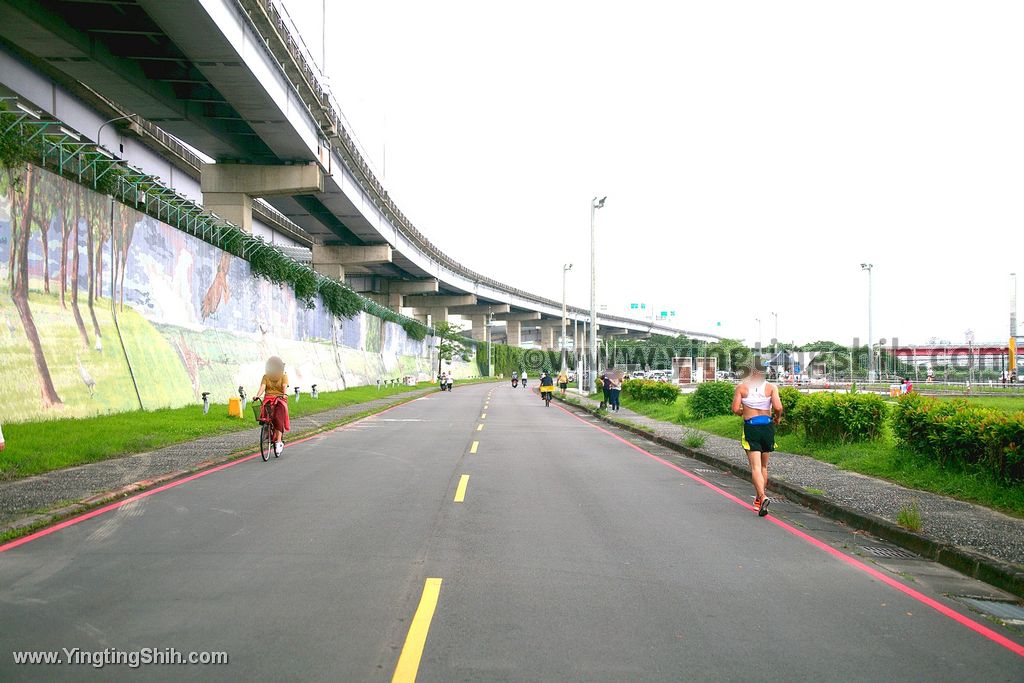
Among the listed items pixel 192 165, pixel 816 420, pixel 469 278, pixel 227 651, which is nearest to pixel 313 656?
pixel 227 651

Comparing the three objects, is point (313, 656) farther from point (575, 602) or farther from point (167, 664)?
point (575, 602)

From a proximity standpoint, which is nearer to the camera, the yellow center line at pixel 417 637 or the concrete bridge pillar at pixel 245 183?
the yellow center line at pixel 417 637

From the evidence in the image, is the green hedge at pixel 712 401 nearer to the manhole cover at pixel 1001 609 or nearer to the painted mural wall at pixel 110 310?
the painted mural wall at pixel 110 310

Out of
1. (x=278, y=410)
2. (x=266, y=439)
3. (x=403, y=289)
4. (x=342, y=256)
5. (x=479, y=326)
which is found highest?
(x=342, y=256)

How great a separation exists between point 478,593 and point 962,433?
8133 millimetres

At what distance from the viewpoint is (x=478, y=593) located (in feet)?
19.3

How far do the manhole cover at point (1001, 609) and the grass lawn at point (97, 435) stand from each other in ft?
37.1

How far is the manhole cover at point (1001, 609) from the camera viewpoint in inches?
224

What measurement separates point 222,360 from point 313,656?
25706mm

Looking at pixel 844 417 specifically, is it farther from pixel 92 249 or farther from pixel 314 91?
pixel 314 91

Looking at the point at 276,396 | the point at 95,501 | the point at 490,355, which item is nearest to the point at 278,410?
the point at 276,396

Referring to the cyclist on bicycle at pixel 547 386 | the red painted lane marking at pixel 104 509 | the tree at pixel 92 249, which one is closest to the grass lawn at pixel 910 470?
the red painted lane marking at pixel 104 509

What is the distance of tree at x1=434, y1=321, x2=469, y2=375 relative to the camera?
77.6 metres

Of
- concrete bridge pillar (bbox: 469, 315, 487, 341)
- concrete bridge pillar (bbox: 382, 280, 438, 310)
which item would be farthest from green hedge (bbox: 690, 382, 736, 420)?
concrete bridge pillar (bbox: 469, 315, 487, 341)
